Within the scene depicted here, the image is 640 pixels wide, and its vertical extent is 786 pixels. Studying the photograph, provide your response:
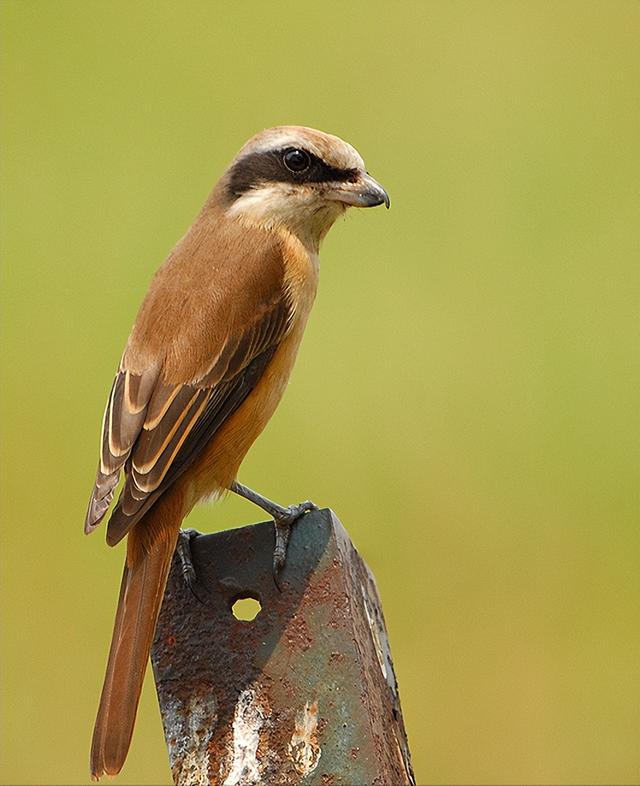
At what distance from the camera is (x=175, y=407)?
3385mm

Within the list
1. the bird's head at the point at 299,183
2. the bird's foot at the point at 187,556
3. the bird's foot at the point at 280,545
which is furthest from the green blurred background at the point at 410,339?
the bird's foot at the point at 280,545

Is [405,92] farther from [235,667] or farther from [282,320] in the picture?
[235,667]

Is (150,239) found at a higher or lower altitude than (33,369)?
higher

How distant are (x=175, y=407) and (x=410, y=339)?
9.49ft

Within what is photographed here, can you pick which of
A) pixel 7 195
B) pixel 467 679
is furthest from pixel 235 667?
pixel 7 195

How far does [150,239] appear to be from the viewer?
20.9ft

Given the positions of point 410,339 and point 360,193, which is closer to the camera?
point 360,193

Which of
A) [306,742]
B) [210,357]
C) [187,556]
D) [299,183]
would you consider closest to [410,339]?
[299,183]

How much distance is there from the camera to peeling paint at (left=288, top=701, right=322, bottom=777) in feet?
7.69

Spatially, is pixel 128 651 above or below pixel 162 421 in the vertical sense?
below

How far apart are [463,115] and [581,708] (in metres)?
3.32

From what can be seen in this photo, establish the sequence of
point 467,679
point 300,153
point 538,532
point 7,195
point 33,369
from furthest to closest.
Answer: point 7,195 < point 33,369 < point 538,532 < point 467,679 < point 300,153

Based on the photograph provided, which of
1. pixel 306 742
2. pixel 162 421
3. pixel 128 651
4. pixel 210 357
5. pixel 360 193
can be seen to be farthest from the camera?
pixel 360 193

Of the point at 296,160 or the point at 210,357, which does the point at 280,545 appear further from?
the point at 296,160
